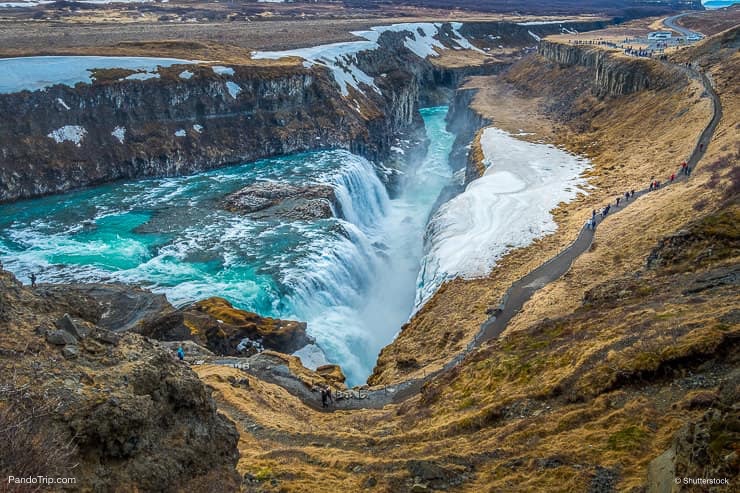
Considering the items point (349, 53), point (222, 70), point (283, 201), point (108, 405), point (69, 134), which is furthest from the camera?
point (349, 53)

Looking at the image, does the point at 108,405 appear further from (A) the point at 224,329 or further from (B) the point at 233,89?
(B) the point at 233,89

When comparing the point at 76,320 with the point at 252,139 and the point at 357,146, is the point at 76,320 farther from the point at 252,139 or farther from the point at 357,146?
the point at 357,146

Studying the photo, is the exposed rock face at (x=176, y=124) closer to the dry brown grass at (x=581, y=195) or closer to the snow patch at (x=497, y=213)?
the snow patch at (x=497, y=213)

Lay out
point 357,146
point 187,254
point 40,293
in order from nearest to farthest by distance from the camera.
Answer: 1. point 40,293
2. point 187,254
3. point 357,146

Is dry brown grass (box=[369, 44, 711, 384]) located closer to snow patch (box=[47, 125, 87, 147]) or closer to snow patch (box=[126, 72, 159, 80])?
snow patch (box=[47, 125, 87, 147])

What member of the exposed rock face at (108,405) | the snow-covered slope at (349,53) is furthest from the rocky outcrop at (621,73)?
the exposed rock face at (108,405)

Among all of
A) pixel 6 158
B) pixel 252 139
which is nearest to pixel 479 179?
pixel 252 139

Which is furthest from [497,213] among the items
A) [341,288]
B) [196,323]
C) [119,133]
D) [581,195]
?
[119,133]
